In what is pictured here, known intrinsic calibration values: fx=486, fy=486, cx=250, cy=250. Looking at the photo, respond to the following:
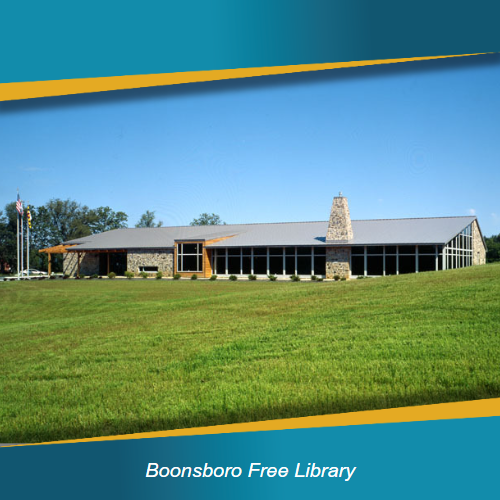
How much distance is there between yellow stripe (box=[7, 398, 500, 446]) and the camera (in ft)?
8.36

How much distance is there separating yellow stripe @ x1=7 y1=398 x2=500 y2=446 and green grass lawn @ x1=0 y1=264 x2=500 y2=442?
0.44m

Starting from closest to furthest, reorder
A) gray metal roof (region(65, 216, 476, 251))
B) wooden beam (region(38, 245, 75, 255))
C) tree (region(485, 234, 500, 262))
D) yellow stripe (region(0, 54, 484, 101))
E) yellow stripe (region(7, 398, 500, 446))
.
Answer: yellow stripe (region(7, 398, 500, 446))
yellow stripe (region(0, 54, 484, 101))
tree (region(485, 234, 500, 262))
wooden beam (region(38, 245, 75, 255))
gray metal roof (region(65, 216, 476, 251))

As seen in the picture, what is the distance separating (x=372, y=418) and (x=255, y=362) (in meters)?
1.81

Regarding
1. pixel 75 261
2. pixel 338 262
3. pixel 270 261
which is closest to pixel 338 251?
pixel 338 262

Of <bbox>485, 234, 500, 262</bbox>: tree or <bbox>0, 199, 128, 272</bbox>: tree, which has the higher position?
<bbox>0, 199, 128, 272</bbox>: tree

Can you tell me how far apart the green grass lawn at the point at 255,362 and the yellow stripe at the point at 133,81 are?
7.14 feet

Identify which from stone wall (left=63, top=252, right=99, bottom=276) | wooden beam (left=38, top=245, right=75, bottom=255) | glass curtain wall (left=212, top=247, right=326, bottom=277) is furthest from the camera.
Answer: glass curtain wall (left=212, top=247, right=326, bottom=277)

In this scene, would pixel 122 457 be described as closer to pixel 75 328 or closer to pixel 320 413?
pixel 320 413

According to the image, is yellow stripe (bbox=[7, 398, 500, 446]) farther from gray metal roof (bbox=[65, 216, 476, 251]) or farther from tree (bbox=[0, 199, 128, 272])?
gray metal roof (bbox=[65, 216, 476, 251])

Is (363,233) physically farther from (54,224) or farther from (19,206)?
(19,206)

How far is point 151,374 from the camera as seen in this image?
4324mm

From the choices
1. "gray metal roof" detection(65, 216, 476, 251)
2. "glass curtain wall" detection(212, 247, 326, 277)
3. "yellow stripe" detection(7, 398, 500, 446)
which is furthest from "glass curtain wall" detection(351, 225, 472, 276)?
"yellow stripe" detection(7, 398, 500, 446)

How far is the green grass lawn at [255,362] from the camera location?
338 cm

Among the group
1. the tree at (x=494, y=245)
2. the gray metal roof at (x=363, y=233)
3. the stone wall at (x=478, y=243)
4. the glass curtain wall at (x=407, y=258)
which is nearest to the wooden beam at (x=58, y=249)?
the gray metal roof at (x=363, y=233)
